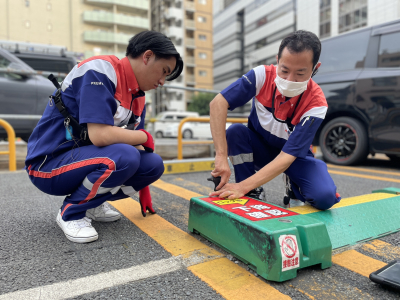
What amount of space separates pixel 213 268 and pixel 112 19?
3554 centimetres

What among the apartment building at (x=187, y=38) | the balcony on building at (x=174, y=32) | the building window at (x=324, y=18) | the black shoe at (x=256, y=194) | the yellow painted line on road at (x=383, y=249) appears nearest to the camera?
the yellow painted line on road at (x=383, y=249)

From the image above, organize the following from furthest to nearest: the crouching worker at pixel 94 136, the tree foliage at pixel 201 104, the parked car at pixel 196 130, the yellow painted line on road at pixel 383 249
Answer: the tree foliage at pixel 201 104 < the parked car at pixel 196 130 < the crouching worker at pixel 94 136 < the yellow painted line on road at pixel 383 249

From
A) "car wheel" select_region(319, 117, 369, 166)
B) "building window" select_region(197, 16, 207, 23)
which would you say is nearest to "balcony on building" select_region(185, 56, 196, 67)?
"building window" select_region(197, 16, 207, 23)

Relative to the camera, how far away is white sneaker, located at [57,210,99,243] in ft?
5.07

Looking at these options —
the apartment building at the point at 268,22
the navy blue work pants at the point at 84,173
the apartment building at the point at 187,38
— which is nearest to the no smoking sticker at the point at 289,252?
the navy blue work pants at the point at 84,173

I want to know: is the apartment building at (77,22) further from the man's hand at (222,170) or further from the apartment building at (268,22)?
the man's hand at (222,170)

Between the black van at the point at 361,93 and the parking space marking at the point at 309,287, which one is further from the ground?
the black van at the point at 361,93

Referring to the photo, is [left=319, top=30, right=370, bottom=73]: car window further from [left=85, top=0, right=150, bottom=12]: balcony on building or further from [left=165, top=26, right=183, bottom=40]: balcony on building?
[left=165, top=26, right=183, bottom=40]: balcony on building

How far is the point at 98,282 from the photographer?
1162 mm

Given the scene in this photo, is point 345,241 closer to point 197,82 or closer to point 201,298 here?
point 201,298

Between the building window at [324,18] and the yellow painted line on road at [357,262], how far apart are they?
31.6 meters

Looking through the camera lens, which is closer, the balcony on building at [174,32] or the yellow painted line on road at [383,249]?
the yellow painted line on road at [383,249]

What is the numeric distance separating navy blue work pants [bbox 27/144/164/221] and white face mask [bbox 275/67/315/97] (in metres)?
0.95

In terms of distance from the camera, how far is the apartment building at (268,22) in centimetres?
2558
